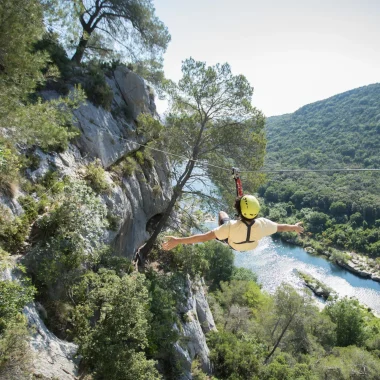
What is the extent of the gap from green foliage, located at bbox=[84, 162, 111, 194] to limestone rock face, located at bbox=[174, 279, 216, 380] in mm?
5567

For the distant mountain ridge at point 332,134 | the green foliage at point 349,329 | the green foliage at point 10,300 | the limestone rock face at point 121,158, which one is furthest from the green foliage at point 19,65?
the distant mountain ridge at point 332,134

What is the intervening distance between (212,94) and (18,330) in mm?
9496

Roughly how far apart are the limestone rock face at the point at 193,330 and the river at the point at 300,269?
29.4m

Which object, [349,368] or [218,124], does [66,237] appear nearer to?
[218,124]

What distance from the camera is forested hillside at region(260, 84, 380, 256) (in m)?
71.4

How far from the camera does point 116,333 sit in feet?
17.9

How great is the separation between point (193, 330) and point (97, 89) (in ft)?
36.1

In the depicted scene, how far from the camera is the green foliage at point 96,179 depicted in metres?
9.09

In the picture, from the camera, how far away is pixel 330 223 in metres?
72.4

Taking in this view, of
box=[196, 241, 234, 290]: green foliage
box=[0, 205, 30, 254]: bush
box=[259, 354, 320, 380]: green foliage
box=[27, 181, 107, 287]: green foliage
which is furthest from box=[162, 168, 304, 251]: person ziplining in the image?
box=[196, 241, 234, 290]: green foliage

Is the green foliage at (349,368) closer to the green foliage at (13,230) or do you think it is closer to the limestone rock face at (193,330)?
the limestone rock face at (193,330)

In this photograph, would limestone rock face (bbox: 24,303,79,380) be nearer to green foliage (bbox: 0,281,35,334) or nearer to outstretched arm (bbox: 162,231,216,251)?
green foliage (bbox: 0,281,35,334)

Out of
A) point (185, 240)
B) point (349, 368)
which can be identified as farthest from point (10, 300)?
point (349, 368)

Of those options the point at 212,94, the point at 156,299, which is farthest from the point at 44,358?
the point at 212,94
